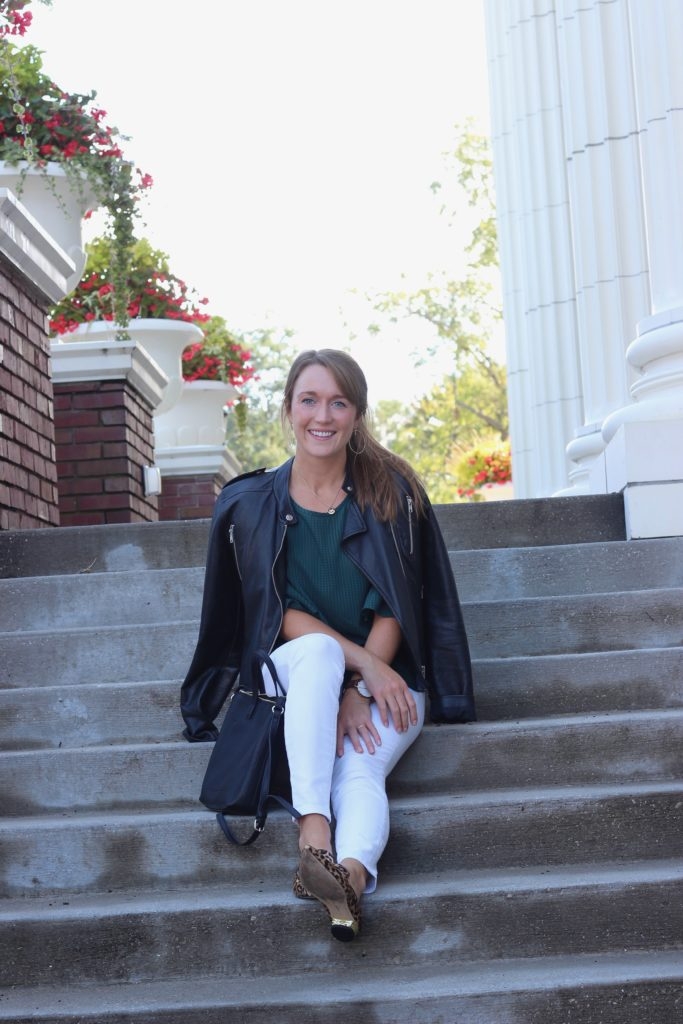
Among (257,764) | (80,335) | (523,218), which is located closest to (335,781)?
(257,764)

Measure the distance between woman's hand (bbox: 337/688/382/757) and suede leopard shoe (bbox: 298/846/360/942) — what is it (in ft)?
1.28

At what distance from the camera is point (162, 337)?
8.91m

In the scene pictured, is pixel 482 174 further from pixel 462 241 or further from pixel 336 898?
pixel 336 898

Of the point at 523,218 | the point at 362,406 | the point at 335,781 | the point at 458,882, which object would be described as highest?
the point at 523,218

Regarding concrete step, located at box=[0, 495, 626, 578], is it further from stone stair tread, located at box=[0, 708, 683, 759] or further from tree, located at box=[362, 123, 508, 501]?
tree, located at box=[362, 123, 508, 501]

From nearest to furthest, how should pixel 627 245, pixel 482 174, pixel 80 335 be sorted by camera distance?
pixel 627 245
pixel 80 335
pixel 482 174

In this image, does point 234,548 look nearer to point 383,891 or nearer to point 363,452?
point 363,452

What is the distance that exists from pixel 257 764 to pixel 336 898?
47 cm

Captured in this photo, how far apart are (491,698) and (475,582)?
0.68m

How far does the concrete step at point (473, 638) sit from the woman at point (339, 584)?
0.45m

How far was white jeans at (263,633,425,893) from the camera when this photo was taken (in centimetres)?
308

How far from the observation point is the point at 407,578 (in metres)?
3.59

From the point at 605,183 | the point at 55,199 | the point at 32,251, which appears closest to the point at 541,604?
the point at 32,251

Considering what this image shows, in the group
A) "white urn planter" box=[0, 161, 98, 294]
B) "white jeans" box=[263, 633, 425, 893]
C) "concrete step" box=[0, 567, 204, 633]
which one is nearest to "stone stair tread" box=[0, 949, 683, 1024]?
"white jeans" box=[263, 633, 425, 893]
